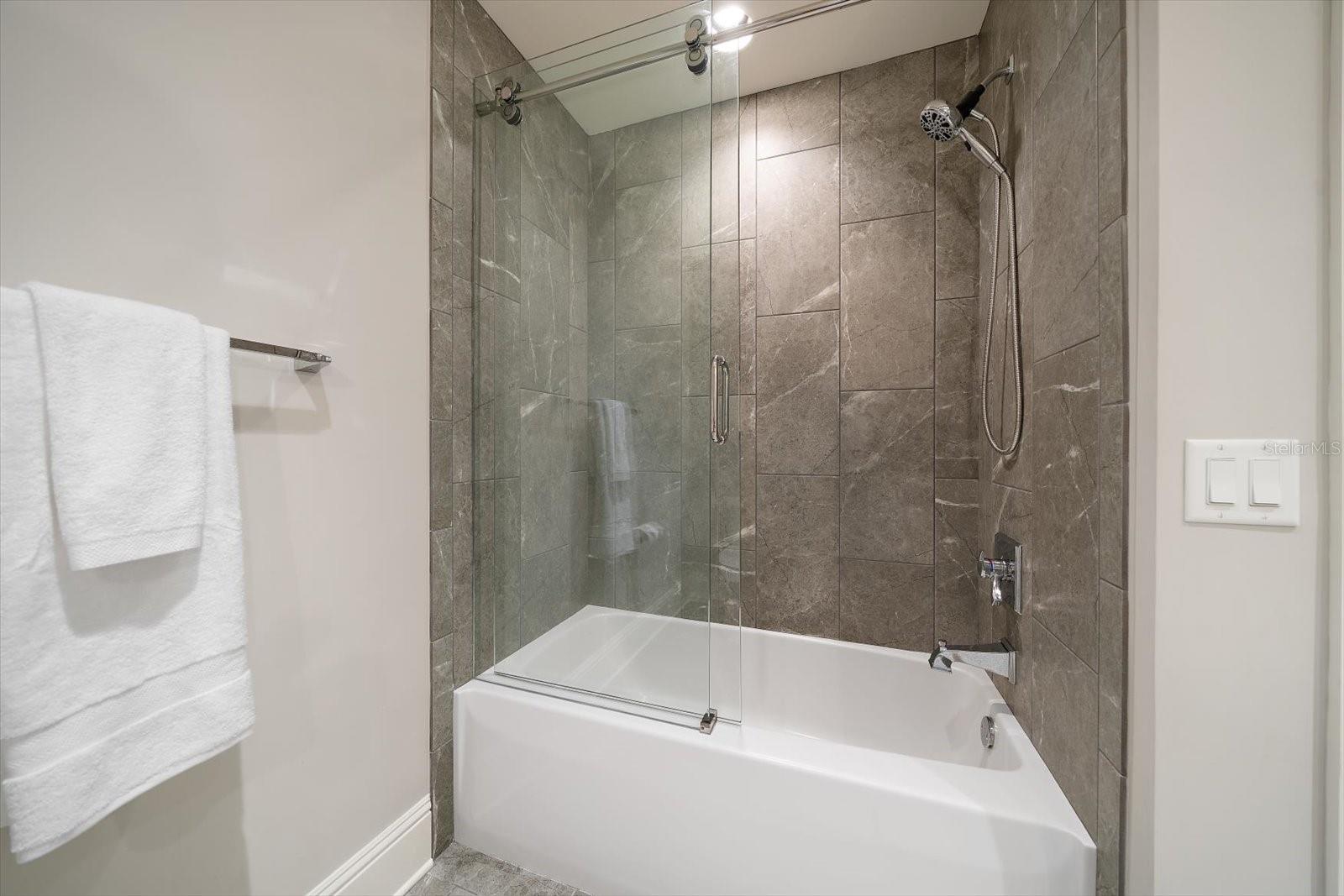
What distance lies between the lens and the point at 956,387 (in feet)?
→ 6.00

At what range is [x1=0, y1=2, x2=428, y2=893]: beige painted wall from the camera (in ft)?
2.58

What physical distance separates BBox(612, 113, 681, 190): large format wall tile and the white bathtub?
1.29 meters

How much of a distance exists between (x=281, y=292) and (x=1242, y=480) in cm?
176

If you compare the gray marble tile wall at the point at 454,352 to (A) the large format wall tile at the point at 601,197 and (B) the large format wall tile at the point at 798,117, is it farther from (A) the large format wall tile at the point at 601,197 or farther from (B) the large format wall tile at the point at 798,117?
(B) the large format wall tile at the point at 798,117

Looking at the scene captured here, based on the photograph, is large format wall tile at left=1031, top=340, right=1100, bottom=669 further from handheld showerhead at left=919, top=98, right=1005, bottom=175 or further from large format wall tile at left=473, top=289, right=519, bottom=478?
large format wall tile at left=473, top=289, right=519, bottom=478

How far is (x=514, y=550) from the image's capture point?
1.62 m

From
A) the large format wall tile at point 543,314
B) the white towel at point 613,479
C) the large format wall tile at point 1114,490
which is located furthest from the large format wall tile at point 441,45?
the large format wall tile at point 1114,490

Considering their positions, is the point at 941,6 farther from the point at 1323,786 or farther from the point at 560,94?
the point at 1323,786

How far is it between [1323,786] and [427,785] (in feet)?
6.14

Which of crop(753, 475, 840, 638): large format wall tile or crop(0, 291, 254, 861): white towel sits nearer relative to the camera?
crop(0, 291, 254, 861): white towel

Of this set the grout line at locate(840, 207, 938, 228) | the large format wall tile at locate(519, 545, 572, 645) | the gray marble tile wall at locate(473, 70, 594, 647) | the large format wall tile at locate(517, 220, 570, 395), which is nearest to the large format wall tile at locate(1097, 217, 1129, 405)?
the grout line at locate(840, 207, 938, 228)

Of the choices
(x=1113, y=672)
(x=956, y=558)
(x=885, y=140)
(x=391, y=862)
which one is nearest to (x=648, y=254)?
(x=885, y=140)

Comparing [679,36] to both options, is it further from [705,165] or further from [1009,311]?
[1009,311]

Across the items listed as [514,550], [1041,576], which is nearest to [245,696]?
[514,550]
